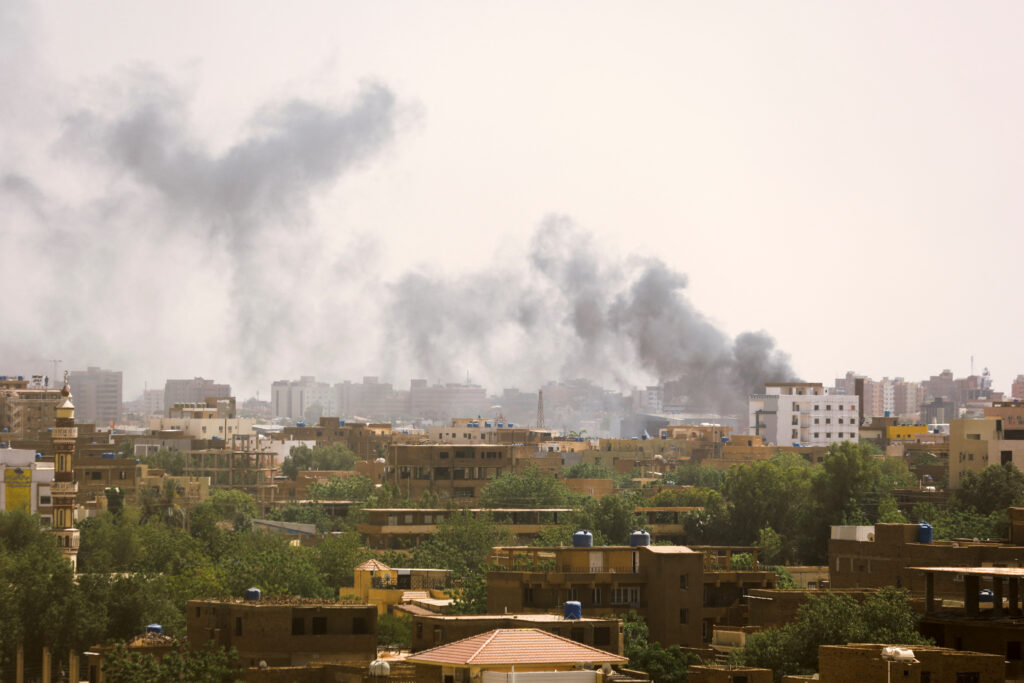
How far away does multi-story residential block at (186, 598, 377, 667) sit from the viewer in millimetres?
46344

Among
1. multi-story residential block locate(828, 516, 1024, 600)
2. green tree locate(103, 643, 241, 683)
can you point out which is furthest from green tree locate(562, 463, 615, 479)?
green tree locate(103, 643, 241, 683)

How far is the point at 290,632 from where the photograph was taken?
46.6 meters

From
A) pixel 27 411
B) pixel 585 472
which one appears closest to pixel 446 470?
pixel 585 472

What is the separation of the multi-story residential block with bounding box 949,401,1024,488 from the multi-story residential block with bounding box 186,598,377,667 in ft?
153

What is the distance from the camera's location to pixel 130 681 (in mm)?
42438

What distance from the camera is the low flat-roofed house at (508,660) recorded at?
1249 inches

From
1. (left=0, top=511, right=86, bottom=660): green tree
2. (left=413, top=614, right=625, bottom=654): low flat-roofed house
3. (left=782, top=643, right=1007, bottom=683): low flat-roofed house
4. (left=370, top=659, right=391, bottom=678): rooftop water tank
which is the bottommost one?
(left=0, top=511, right=86, bottom=660): green tree

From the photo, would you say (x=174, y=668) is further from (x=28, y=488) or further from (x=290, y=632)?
(x=28, y=488)

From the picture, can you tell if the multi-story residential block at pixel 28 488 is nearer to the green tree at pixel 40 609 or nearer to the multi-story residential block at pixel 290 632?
the green tree at pixel 40 609

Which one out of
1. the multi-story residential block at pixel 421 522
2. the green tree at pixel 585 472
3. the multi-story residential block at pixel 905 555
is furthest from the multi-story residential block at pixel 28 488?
the multi-story residential block at pixel 905 555

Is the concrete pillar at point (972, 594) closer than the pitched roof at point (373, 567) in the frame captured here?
Yes

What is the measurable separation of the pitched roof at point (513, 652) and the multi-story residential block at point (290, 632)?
12084 millimetres

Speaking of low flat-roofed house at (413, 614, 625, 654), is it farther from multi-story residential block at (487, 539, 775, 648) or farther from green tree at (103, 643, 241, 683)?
multi-story residential block at (487, 539, 775, 648)

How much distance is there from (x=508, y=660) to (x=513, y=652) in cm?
63
